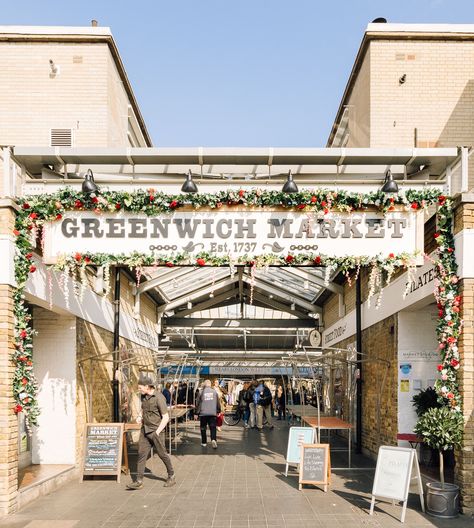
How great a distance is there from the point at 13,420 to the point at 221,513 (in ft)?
9.37

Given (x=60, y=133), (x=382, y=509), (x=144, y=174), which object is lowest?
(x=382, y=509)

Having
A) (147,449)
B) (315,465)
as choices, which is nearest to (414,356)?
(315,465)

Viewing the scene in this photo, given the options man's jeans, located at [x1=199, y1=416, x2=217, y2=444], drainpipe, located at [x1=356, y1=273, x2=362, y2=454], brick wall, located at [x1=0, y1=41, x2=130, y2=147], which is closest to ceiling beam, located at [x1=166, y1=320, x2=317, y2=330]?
man's jeans, located at [x1=199, y1=416, x2=217, y2=444]

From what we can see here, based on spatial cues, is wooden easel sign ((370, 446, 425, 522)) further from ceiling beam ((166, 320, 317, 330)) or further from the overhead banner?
ceiling beam ((166, 320, 317, 330))

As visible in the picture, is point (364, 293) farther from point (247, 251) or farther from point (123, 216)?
point (123, 216)

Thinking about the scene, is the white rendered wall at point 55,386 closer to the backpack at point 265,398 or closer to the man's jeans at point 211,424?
the man's jeans at point 211,424

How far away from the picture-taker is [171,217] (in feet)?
27.6

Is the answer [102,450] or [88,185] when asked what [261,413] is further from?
[88,185]

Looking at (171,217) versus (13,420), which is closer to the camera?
(13,420)

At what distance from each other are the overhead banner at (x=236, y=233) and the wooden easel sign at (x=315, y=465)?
3.13 meters

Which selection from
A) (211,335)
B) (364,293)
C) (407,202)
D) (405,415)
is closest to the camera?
(407,202)

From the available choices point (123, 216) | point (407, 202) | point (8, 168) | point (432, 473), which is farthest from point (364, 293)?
point (8, 168)

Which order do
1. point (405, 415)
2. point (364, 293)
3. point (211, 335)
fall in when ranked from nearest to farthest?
point (405, 415) < point (364, 293) < point (211, 335)

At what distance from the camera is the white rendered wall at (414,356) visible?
10859mm
